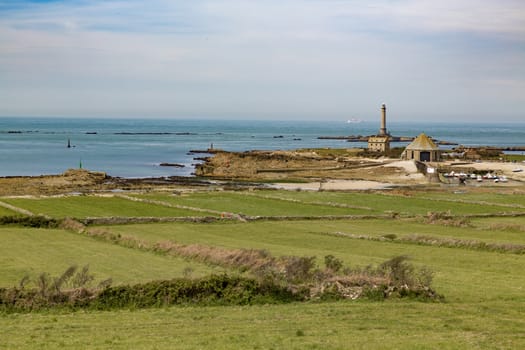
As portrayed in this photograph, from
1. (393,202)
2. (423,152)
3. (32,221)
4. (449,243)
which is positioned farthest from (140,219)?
(423,152)

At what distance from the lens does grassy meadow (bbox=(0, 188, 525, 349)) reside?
1800 centimetres

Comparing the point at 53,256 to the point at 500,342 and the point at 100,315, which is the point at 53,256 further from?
the point at 500,342

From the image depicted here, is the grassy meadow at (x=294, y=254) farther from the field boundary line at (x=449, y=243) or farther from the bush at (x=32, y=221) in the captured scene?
the bush at (x=32, y=221)

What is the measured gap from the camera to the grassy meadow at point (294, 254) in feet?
59.1

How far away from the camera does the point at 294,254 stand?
32375 mm

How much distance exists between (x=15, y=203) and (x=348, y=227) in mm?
27008

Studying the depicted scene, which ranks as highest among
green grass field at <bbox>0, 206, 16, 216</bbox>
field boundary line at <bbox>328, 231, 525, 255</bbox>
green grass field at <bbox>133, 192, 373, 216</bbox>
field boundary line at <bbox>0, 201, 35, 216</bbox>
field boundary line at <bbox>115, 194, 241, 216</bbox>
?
field boundary line at <bbox>328, 231, 525, 255</bbox>

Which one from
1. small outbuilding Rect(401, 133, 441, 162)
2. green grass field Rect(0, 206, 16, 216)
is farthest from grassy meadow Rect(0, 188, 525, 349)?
small outbuilding Rect(401, 133, 441, 162)

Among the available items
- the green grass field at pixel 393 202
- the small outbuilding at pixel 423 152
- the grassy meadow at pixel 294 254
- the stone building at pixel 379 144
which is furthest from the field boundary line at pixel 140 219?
the stone building at pixel 379 144

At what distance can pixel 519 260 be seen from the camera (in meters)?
31.8

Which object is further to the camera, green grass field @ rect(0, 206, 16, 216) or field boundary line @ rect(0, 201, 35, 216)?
green grass field @ rect(0, 206, 16, 216)

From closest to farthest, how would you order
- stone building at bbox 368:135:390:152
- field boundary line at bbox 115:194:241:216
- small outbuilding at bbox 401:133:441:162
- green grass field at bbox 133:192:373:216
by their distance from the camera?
1. field boundary line at bbox 115:194:241:216
2. green grass field at bbox 133:192:373:216
3. small outbuilding at bbox 401:133:441:162
4. stone building at bbox 368:135:390:152

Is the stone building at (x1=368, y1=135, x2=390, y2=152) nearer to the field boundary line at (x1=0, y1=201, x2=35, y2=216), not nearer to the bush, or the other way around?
the field boundary line at (x1=0, y1=201, x2=35, y2=216)

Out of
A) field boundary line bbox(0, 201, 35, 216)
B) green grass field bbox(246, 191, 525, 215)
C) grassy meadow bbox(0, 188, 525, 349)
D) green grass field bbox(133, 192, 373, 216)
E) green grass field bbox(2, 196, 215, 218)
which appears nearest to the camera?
grassy meadow bbox(0, 188, 525, 349)
